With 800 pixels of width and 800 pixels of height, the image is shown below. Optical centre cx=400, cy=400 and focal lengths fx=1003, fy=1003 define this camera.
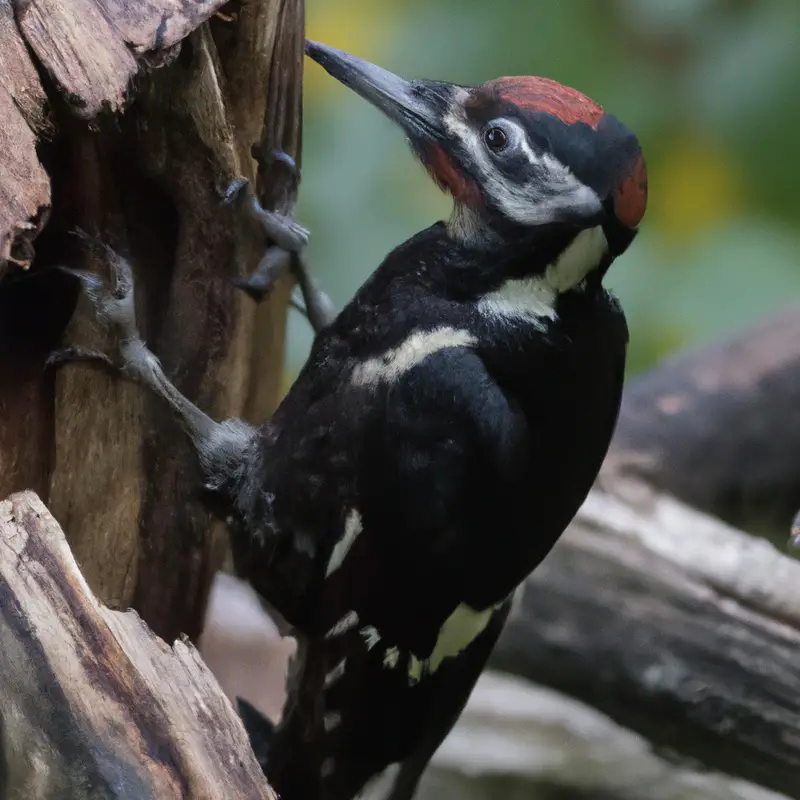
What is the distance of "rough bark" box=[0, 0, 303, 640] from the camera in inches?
32.6

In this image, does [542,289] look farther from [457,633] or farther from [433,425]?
[457,633]

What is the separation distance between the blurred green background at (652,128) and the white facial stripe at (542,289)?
1123mm

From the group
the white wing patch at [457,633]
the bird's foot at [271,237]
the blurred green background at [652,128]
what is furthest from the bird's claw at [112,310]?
the blurred green background at [652,128]

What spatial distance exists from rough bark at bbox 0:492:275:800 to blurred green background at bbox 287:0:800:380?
154cm

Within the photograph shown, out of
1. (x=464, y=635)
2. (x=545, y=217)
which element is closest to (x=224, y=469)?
(x=464, y=635)

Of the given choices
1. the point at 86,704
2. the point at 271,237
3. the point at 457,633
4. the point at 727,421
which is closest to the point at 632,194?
the point at 271,237

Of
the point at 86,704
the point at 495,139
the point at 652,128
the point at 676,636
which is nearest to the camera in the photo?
the point at 86,704

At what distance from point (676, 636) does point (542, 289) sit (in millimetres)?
731

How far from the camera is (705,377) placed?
2.24 metres

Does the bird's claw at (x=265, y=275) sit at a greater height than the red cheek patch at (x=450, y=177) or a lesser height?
lesser

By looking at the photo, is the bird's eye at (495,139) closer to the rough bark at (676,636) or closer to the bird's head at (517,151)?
the bird's head at (517,151)

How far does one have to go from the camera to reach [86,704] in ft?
2.51

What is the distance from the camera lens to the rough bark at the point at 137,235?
2.72 feet

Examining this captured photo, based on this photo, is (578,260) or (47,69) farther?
(578,260)
